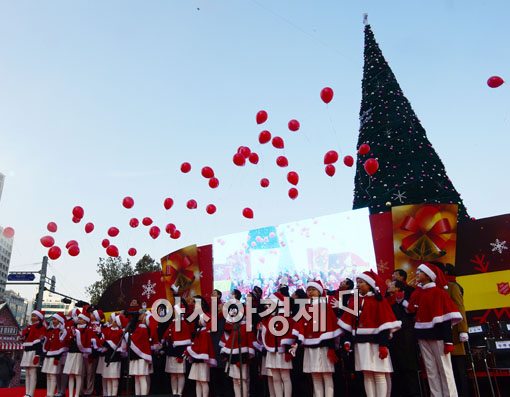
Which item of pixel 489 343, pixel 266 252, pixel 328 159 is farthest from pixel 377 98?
pixel 489 343

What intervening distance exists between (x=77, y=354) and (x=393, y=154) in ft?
26.0

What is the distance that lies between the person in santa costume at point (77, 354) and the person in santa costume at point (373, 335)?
Result: 202 inches

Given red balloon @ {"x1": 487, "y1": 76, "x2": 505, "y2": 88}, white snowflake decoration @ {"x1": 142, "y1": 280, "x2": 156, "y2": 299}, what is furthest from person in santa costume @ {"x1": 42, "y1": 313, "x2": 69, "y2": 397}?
red balloon @ {"x1": 487, "y1": 76, "x2": 505, "y2": 88}

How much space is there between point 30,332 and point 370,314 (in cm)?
675

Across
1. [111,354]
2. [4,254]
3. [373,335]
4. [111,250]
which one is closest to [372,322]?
[373,335]

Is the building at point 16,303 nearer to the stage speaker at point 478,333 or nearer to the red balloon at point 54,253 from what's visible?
the red balloon at point 54,253

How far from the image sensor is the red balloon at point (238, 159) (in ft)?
33.0

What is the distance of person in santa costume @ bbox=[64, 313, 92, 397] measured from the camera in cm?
765

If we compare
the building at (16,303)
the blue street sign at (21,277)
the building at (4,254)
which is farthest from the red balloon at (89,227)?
the building at (16,303)

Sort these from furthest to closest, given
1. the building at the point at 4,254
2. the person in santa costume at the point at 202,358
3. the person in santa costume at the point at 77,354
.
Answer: the building at the point at 4,254 → the person in santa costume at the point at 77,354 → the person in santa costume at the point at 202,358

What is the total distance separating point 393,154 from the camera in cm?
988

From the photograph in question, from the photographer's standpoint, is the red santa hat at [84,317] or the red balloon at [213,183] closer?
the red santa hat at [84,317]

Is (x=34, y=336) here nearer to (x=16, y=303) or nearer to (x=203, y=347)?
(x=203, y=347)

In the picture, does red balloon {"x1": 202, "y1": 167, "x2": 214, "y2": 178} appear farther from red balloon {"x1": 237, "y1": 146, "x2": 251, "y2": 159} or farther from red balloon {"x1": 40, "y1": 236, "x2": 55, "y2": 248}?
red balloon {"x1": 40, "y1": 236, "x2": 55, "y2": 248}
